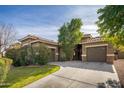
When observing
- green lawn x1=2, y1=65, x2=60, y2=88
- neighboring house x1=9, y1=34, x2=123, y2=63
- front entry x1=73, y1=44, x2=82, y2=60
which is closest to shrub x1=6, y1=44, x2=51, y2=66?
neighboring house x1=9, y1=34, x2=123, y2=63

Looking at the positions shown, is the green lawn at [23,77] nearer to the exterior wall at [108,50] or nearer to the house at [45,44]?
the house at [45,44]

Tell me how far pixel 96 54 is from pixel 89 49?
3.94 ft

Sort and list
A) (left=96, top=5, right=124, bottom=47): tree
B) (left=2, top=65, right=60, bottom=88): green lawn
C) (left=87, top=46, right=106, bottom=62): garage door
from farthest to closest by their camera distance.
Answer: (left=87, top=46, right=106, bottom=62): garage door < (left=2, top=65, right=60, bottom=88): green lawn < (left=96, top=5, right=124, bottom=47): tree

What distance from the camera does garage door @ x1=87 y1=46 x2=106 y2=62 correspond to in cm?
1313

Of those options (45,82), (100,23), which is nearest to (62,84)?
(45,82)

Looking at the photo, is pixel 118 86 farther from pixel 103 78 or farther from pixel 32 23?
pixel 32 23

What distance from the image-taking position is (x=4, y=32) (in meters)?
11.6

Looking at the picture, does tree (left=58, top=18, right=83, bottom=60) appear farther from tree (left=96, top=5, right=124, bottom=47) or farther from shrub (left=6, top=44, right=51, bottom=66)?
tree (left=96, top=5, right=124, bottom=47)

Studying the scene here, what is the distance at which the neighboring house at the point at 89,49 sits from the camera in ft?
41.9

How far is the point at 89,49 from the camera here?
1459 centimetres

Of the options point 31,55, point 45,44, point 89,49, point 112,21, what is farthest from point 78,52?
point 112,21

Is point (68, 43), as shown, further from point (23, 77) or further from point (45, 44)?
point (23, 77)

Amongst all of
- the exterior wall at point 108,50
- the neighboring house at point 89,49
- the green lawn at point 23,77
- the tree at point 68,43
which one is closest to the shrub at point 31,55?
the neighboring house at point 89,49
